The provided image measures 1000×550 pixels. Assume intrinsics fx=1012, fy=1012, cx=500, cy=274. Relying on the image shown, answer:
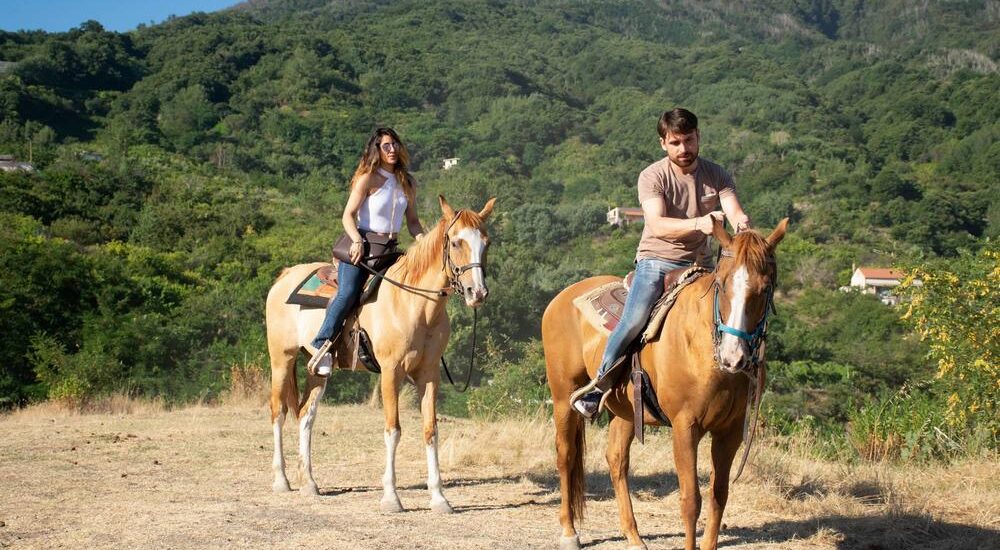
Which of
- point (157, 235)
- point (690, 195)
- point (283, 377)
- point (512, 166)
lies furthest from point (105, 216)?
point (512, 166)

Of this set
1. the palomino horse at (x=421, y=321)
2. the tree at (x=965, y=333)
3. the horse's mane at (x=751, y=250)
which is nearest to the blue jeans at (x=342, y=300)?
the palomino horse at (x=421, y=321)

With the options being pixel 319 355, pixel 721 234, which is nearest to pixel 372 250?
pixel 319 355

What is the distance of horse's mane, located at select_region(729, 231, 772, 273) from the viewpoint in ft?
17.3

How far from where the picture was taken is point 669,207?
6.28 metres

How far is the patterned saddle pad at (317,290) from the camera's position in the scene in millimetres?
9094

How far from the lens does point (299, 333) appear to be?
→ 938cm

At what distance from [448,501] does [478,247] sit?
2160 millimetres

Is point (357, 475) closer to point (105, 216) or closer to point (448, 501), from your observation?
point (448, 501)

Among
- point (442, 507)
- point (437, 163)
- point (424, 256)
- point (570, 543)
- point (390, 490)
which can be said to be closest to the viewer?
point (570, 543)

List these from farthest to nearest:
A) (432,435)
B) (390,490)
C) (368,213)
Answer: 1. (368,213)
2. (432,435)
3. (390,490)

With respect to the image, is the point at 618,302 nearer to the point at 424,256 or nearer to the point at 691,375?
the point at 691,375

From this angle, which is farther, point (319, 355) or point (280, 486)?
point (280, 486)

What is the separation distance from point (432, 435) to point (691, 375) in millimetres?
3116

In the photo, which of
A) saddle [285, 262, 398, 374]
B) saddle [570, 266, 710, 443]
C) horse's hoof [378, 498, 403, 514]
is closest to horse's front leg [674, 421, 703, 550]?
saddle [570, 266, 710, 443]
